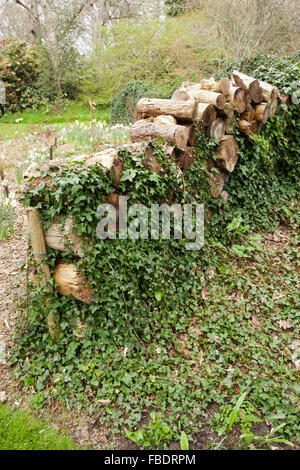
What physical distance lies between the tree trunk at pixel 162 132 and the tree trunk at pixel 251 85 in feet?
4.75

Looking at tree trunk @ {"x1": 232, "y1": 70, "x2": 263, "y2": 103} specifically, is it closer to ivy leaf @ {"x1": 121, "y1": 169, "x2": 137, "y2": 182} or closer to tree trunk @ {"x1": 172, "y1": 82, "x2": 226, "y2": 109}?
tree trunk @ {"x1": 172, "y1": 82, "x2": 226, "y2": 109}

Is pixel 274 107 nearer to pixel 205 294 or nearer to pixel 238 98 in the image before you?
pixel 238 98

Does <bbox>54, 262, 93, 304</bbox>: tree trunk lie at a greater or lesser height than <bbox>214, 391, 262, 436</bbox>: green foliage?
greater

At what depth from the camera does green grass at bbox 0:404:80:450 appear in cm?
221

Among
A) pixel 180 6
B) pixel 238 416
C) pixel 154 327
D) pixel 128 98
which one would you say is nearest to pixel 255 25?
pixel 128 98

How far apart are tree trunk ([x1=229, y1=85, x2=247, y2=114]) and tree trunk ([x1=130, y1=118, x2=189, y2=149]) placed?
1.09m

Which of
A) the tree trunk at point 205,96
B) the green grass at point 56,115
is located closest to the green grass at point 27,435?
the tree trunk at point 205,96

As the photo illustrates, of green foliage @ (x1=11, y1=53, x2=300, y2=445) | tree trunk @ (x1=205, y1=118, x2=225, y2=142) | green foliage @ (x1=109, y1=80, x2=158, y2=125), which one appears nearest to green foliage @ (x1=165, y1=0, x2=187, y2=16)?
green foliage @ (x1=109, y1=80, x2=158, y2=125)

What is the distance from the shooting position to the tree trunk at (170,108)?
341 centimetres

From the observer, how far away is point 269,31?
31.0 feet

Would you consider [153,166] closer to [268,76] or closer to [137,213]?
[137,213]

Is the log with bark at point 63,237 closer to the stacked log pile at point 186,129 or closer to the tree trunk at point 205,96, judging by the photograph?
A: the stacked log pile at point 186,129

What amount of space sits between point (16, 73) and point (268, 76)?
12.2 m
